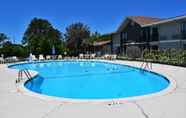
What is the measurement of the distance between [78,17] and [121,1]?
58.0 feet

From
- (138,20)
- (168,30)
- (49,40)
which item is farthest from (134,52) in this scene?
(49,40)

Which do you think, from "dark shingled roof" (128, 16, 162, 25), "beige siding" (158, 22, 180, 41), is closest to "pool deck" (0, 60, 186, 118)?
"beige siding" (158, 22, 180, 41)

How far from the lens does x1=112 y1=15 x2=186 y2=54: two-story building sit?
1084 inches

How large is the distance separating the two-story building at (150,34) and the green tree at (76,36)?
5.79m

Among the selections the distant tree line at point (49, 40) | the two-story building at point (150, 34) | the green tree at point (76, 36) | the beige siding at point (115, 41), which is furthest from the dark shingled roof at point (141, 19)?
the distant tree line at point (49, 40)

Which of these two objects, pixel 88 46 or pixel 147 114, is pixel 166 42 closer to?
pixel 88 46

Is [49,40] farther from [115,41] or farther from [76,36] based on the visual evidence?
[115,41]

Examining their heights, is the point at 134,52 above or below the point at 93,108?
above

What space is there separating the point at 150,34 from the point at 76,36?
52.1 ft

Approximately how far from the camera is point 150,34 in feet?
107

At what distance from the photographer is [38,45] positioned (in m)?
36.8

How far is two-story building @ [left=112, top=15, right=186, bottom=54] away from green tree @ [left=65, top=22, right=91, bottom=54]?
579cm

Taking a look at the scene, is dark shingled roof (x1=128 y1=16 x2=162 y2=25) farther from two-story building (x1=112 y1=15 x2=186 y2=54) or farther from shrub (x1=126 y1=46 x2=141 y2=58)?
shrub (x1=126 y1=46 x2=141 y2=58)

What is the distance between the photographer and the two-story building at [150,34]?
27531 millimetres
